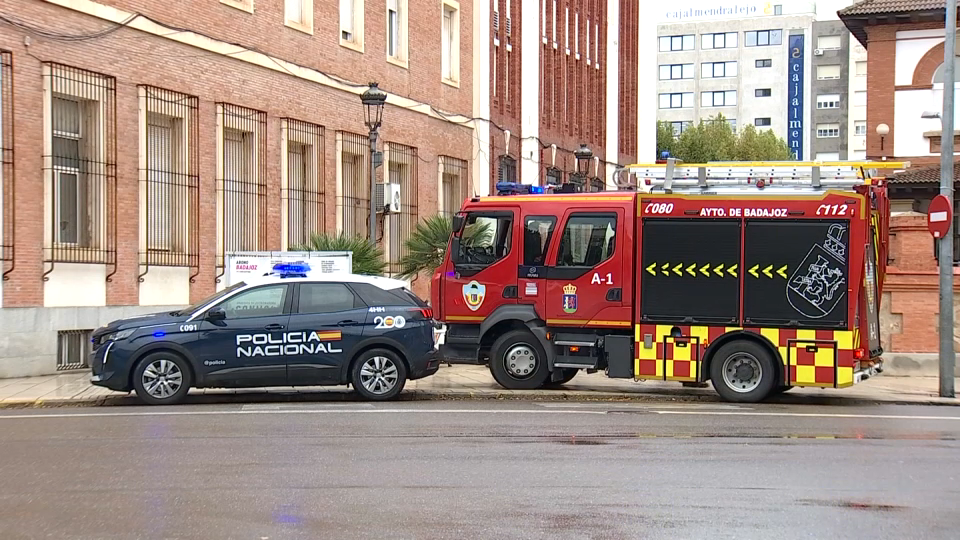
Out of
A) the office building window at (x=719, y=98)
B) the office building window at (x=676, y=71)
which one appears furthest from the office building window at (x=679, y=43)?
the office building window at (x=719, y=98)

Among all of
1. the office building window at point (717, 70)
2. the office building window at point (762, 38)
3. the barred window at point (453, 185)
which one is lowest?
the barred window at point (453, 185)

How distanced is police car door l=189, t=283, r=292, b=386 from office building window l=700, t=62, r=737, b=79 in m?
79.8

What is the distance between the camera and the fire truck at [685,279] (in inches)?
587

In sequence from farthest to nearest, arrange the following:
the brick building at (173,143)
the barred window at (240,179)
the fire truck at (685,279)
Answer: the barred window at (240,179)
the brick building at (173,143)
the fire truck at (685,279)

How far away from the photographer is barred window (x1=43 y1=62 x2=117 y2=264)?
18250 millimetres

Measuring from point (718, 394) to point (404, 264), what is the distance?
7.27m

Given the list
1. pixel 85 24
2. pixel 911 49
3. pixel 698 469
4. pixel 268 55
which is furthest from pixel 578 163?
pixel 698 469

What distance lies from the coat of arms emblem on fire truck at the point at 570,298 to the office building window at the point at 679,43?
258 ft

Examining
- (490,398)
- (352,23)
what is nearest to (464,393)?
(490,398)

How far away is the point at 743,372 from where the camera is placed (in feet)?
50.3

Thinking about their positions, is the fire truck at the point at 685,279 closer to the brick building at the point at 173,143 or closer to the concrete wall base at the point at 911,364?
the concrete wall base at the point at 911,364

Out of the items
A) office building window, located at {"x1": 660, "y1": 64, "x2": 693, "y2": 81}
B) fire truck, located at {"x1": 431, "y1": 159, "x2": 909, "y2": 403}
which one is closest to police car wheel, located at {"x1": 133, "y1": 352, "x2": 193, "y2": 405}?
fire truck, located at {"x1": 431, "y1": 159, "x2": 909, "y2": 403}

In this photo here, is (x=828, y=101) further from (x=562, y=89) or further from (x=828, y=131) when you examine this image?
(x=562, y=89)

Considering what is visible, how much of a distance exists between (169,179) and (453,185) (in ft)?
40.3
